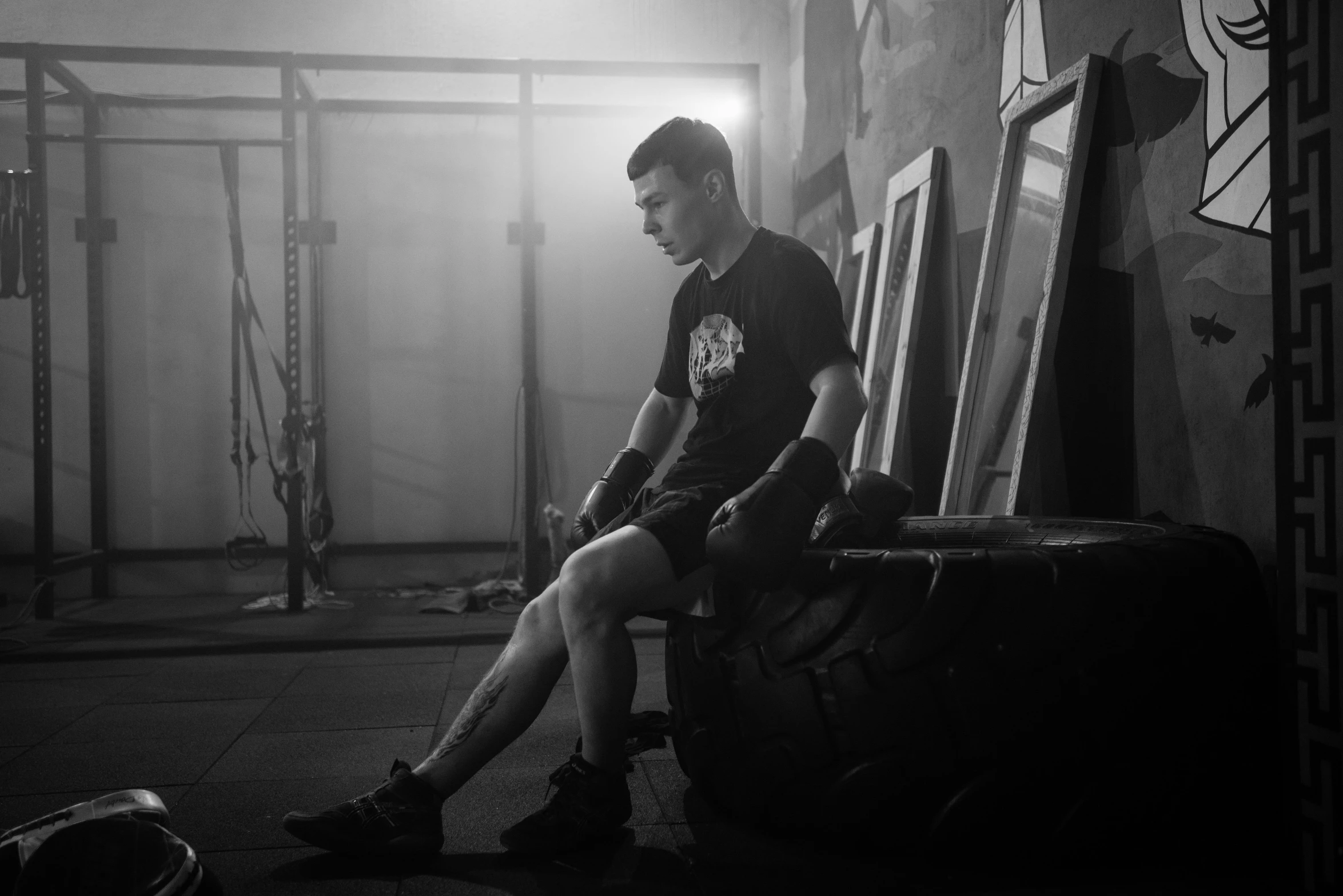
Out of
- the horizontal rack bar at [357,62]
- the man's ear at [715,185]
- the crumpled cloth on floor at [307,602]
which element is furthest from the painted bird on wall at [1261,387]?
the crumpled cloth on floor at [307,602]

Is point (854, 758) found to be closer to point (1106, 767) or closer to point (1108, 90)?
point (1106, 767)

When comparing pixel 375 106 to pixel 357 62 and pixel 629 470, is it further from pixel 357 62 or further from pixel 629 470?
pixel 629 470

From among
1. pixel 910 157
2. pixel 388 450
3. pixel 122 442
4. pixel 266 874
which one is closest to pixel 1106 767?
pixel 266 874

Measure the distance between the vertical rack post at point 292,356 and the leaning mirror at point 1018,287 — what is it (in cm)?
294

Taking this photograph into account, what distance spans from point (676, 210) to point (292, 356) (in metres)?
3.13

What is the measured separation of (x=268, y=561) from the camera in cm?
518

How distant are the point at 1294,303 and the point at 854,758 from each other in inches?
35.6

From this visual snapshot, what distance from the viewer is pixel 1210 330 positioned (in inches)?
75.0

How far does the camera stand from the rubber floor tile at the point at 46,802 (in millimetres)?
1817

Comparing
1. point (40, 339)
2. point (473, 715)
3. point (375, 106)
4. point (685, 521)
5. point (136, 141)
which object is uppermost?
point (375, 106)

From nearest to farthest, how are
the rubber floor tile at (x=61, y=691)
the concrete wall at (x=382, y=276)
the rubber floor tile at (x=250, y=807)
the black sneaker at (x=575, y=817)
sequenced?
the black sneaker at (x=575, y=817) → the rubber floor tile at (x=250, y=807) → the rubber floor tile at (x=61, y=691) → the concrete wall at (x=382, y=276)

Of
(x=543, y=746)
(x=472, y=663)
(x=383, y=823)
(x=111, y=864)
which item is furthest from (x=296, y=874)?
(x=472, y=663)

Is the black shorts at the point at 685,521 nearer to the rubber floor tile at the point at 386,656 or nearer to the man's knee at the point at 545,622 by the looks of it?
the man's knee at the point at 545,622

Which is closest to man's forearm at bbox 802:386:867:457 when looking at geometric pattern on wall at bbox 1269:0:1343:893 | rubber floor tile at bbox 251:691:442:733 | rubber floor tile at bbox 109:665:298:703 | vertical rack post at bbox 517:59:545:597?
geometric pattern on wall at bbox 1269:0:1343:893
